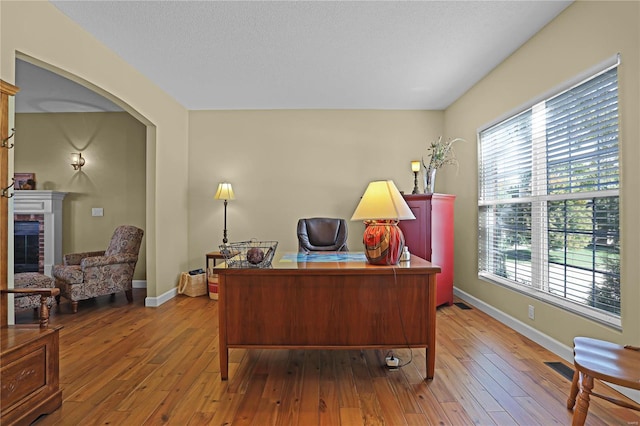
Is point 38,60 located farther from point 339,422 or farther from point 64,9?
point 339,422

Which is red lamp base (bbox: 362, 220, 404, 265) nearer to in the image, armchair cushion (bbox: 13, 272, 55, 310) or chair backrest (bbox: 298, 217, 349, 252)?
chair backrest (bbox: 298, 217, 349, 252)

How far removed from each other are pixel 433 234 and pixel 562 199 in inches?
59.0

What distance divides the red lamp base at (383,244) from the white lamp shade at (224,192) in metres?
2.90

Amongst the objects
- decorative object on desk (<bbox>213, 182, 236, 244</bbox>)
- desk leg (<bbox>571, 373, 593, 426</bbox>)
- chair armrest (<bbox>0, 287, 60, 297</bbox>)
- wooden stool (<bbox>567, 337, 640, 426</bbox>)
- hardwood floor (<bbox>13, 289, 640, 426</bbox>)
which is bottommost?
hardwood floor (<bbox>13, 289, 640, 426</bbox>)

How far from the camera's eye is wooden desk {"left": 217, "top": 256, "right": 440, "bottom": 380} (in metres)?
2.28

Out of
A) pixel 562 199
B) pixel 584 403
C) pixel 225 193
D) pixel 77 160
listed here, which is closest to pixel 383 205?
pixel 584 403

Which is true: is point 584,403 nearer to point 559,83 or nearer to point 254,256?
point 254,256

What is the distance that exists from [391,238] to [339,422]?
1.13 metres

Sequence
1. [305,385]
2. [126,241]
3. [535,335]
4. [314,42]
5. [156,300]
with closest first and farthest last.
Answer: [305,385]
[535,335]
[314,42]
[156,300]
[126,241]

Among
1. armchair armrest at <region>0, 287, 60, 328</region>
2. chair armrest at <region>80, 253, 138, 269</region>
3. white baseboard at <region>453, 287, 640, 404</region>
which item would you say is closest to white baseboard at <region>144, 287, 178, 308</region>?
chair armrest at <region>80, 253, 138, 269</region>

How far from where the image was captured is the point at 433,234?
4.09 meters

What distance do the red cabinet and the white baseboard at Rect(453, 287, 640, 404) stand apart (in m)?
0.42

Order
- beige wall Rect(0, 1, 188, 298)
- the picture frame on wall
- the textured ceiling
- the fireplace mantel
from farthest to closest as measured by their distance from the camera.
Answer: the picture frame on wall, the fireplace mantel, the textured ceiling, beige wall Rect(0, 1, 188, 298)

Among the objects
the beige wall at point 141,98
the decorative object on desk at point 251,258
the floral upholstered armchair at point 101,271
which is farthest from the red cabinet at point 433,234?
the floral upholstered armchair at point 101,271
